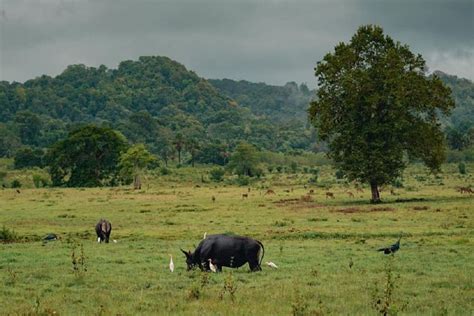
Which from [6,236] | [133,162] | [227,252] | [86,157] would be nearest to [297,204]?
[6,236]

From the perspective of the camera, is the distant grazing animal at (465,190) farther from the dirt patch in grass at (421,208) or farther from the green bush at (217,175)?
the green bush at (217,175)

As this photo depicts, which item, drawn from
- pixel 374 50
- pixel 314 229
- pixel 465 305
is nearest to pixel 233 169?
pixel 374 50

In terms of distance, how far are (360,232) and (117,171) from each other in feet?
220

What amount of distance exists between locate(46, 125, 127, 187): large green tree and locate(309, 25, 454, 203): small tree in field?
1988 inches

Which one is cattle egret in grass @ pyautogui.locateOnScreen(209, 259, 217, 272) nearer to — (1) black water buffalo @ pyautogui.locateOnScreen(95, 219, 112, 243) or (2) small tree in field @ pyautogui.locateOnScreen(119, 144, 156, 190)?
(1) black water buffalo @ pyautogui.locateOnScreen(95, 219, 112, 243)

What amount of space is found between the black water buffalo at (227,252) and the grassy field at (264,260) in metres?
0.42

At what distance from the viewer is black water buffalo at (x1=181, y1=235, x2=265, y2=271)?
18.7m

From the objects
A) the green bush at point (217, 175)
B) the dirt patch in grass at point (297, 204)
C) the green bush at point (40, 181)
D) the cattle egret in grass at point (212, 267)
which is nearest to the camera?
the cattle egret in grass at point (212, 267)

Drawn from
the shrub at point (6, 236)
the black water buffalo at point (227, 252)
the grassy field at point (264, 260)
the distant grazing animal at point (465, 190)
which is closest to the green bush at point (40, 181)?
the grassy field at point (264, 260)

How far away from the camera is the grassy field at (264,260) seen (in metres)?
13.7

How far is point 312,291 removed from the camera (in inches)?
605

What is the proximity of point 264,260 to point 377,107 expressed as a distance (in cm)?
2877

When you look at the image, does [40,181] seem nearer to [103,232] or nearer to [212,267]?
[103,232]

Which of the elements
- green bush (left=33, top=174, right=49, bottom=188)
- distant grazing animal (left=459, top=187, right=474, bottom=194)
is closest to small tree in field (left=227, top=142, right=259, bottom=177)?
green bush (left=33, top=174, right=49, bottom=188)
